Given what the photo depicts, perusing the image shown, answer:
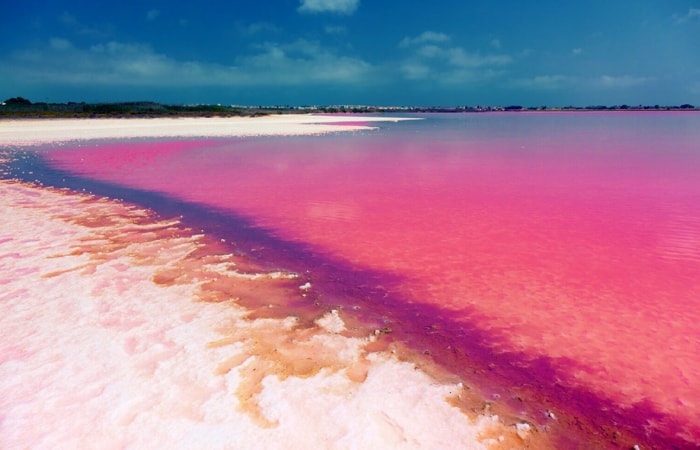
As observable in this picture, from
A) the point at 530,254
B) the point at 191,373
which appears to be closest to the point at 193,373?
the point at 191,373

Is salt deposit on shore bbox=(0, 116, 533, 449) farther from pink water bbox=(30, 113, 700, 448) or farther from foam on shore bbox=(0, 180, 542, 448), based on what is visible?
pink water bbox=(30, 113, 700, 448)

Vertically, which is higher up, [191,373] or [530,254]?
[191,373]

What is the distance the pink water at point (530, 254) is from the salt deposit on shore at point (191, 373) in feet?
2.63

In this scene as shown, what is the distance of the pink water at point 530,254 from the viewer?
12.9ft

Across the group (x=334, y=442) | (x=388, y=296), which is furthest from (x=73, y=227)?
(x=334, y=442)

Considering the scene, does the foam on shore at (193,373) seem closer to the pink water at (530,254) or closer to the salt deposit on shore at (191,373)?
the salt deposit on shore at (191,373)

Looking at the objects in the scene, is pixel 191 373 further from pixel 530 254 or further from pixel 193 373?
pixel 530 254

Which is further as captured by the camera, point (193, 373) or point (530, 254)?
point (530, 254)

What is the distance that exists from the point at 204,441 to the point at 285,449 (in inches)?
21.4

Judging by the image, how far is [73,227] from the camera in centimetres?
822

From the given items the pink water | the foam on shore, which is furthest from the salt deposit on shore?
the pink water

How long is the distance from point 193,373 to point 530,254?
4949 mm

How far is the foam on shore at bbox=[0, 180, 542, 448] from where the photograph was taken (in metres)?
3.20

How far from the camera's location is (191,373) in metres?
3.85
